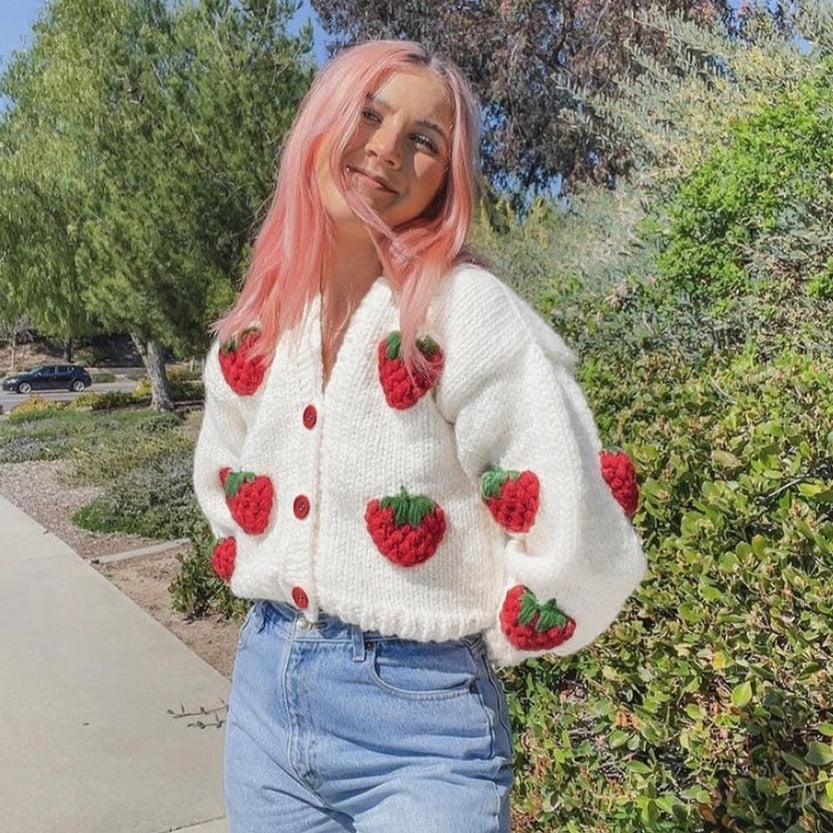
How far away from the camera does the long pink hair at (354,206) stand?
1.58 metres

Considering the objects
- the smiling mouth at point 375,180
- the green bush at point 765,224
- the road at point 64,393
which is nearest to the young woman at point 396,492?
the smiling mouth at point 375,180

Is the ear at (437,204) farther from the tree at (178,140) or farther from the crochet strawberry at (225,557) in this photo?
the tree at (178,140)

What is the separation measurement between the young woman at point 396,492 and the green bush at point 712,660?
0.50 meters

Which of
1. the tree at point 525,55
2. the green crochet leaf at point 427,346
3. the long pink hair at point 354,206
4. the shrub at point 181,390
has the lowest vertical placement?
the shrub at point 181,390

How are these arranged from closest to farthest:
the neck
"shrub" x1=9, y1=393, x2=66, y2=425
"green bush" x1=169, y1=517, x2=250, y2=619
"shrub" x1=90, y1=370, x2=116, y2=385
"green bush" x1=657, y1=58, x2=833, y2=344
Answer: the neck, "green bush" x1=657, y1=58, x2=833, y2=344, "green bush" x1=169, y1=517, x2=250, y2=619, "shrub" x1=9, y1=393, x2=66, y2=425, "shrub" x1=90, y1=370, x2=116, y2=385

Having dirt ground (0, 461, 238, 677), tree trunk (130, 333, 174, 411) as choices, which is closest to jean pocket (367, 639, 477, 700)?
dirt ground (0, 461, 238, 677)

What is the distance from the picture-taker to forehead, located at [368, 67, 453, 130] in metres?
1.62

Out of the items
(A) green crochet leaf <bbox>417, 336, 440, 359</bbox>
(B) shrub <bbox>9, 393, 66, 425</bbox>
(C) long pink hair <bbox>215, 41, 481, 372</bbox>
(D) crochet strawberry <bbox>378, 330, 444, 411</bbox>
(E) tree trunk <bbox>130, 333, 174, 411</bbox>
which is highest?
(C) long pink hair <bbox>215, 41, 481, 372</bbox>

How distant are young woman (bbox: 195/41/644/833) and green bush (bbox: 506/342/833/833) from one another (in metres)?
0.50

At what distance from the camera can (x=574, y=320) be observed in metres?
4.22

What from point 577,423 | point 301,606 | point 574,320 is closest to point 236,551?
point 301,606

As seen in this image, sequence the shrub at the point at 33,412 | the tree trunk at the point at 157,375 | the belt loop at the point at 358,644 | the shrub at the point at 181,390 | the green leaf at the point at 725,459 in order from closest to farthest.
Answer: the belt loop at the point at 358,644 → the green leaf at the point at 725,459 → the shrub at the point at 33,412 → the tree trunk at the point at 157,375 → the shrub at the point at 181,390

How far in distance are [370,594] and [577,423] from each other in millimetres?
402

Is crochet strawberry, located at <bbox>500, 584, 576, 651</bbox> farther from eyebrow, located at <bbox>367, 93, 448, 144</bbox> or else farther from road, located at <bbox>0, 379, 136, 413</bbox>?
road, located at <bbox>0, 379, 136, 413</bbox>
